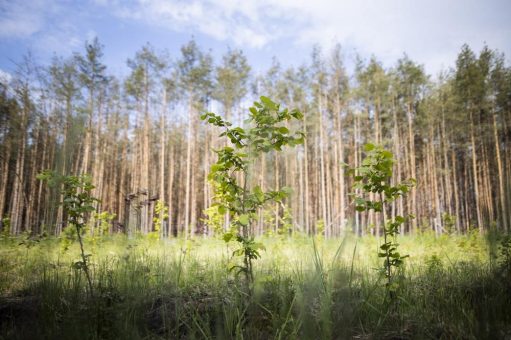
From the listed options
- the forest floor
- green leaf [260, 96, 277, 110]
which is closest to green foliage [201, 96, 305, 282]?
green leaf [260, 96, 277, 110]

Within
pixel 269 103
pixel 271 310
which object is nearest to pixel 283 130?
pixel 269 103

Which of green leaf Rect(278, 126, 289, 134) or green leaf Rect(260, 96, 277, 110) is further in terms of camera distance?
green leaf Rect(278, 126, 289, 134)

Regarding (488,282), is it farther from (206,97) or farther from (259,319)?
(206,97)

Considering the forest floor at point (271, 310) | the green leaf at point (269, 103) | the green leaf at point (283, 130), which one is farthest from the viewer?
the green leaf at point (283, 130)

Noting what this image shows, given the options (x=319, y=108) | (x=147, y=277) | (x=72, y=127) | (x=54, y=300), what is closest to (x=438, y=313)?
(x=147, y=277)

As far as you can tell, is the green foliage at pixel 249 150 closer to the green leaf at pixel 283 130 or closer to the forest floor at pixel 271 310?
the green leaf at pixel 283 130

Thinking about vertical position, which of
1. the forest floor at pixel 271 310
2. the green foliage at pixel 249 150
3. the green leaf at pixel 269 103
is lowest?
the forest floor at pixel 271 310

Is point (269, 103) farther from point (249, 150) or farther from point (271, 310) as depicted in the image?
point (271, 310)

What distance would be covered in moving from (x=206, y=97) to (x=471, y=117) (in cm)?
2303

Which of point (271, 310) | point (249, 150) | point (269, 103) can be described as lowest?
point (271, 310)


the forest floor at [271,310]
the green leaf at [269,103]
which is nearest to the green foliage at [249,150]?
the green leaf at [269,103]

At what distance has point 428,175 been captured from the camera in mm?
24891

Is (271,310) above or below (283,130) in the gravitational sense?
below

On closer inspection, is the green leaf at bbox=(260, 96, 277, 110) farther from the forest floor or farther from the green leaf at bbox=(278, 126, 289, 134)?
the forest floor
